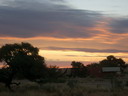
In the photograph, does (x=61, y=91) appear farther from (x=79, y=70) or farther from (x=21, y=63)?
(x=79, y=70)

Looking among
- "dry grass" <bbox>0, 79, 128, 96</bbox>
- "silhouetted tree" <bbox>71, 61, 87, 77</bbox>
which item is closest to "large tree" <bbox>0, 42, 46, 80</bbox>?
"dry grass" <bbox>0, 79, 128, 96</bbox>

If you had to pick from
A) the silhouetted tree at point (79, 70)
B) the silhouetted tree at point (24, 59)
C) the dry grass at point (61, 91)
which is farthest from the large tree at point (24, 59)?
the silhouetted tree at point (79, 70)

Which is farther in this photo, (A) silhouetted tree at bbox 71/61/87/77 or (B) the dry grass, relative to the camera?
(A) silhouetted tree at bbox 71/61/87/77

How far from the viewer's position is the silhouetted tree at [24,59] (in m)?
33.1

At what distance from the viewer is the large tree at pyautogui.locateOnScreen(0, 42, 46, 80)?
1304 inches

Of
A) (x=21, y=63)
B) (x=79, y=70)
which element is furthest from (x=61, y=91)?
(x=79, y=70)

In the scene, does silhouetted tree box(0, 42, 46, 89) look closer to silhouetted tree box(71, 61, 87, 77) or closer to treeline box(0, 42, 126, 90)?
treeline box(0, 42, 126, 90)

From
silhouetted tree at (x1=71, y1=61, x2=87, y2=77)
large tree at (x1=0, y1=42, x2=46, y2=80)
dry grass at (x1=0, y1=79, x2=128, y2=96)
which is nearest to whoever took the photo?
dry grass at (x1=0, y1=79, x2=128, y2=96)

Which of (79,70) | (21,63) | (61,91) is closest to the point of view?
(61,91)

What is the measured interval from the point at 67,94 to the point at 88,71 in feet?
229

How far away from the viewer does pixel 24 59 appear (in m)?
33.0

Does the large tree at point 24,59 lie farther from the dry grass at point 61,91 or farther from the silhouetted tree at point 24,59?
the dry grass at point 61,91

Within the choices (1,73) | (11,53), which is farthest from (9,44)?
(1,73)

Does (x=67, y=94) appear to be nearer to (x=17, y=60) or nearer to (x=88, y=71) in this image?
(x=17, y=60)
